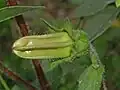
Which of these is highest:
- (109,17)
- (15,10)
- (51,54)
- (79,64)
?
(15,10)

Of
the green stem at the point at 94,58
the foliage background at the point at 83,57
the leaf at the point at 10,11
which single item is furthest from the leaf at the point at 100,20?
the leaf at the point at 10,11

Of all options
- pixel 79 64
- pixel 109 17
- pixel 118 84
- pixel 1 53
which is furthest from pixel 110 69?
pixel 1 53

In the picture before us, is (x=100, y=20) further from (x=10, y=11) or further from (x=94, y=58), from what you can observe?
(x=10, y=11)

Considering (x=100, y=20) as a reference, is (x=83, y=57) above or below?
below

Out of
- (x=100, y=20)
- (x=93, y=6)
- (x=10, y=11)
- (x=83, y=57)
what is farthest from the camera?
(x=83, y=57)

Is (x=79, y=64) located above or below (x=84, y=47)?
below

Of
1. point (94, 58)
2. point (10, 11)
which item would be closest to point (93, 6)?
point (94, 58)

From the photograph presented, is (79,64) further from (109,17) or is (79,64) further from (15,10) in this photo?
(15,10)

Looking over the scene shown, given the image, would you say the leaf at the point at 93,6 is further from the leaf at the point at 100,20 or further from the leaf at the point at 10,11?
the leaf at the point at 10,11

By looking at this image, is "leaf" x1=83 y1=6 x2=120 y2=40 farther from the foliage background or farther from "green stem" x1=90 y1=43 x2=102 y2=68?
"green stem" x1=90 y1=43 x2=102 y2=68
